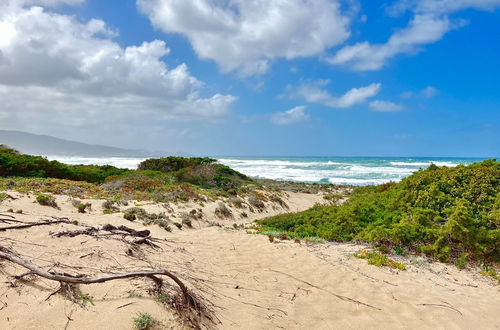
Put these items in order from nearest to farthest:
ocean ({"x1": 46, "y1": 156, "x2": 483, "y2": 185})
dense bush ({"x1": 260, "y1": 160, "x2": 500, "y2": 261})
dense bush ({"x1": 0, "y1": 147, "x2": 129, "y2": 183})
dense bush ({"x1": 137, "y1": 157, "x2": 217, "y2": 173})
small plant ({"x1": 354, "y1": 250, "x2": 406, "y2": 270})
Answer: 1. small plant ({"x1": 354, "y1": 250, "x2": 406, "y2": 270})
2. dense bush ({"x1": 260, "y1": 160, "x2": 500, "y2": 261})
3. dense bush ({"x1": 0, "y1": 147, "x2": 129, "y2": 183})
4. dense bush ({"x1": 137, "y1": 157, "x2": 217, "y2": 173})
5. ocean ({"x1": 46, "y1": 156, "x2": 483, "y2": 185})

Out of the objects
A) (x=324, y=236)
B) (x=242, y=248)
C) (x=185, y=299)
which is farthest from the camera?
(x=324, y=236)

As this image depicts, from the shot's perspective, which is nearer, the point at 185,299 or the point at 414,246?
the point at 185,299

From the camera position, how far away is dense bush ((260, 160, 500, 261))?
6.73 metres

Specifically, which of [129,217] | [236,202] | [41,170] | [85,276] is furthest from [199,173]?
[85,276]

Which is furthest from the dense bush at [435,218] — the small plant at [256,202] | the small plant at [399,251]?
the small plant at [256,202]

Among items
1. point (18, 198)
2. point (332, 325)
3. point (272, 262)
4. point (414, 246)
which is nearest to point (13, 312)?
point (332, 325)

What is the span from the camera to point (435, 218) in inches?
298

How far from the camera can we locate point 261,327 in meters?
3.77

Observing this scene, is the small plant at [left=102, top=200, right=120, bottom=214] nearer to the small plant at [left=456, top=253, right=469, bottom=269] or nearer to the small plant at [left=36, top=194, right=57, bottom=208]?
the small plant at [left=36, top=194, right=57, bottom=208]

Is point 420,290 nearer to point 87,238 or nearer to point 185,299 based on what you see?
point 185,299

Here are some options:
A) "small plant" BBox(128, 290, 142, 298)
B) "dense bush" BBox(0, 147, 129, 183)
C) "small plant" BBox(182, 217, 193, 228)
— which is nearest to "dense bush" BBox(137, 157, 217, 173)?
"dense bush" BBox(0, 147, 129, 183)

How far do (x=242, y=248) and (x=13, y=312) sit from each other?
5.43m

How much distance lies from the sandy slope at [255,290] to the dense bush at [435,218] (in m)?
0.81

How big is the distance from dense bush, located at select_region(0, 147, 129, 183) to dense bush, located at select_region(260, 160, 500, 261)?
17350 mm
